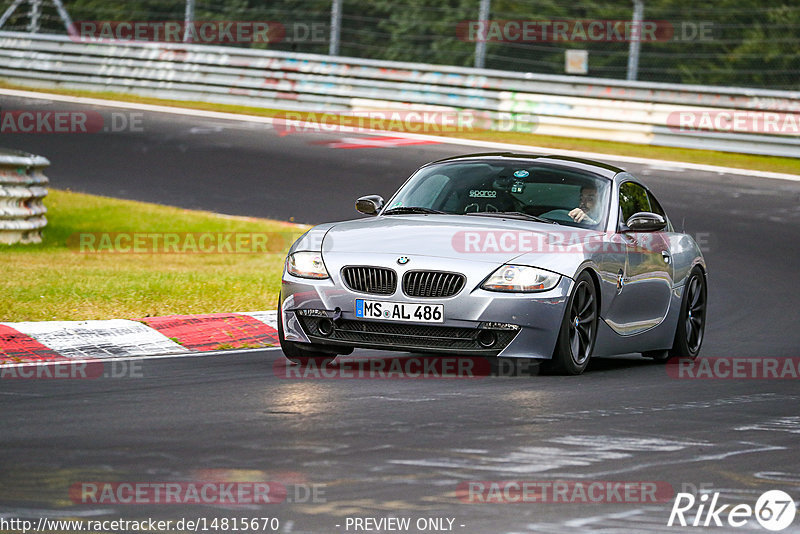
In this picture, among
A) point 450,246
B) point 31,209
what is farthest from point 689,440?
point 31,209

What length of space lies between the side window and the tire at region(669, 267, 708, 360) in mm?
671

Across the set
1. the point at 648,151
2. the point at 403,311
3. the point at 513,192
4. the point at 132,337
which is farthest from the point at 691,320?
the point at 648,151

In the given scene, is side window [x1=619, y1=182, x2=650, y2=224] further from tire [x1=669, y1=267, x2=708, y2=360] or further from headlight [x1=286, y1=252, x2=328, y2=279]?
headlight [x1=286, y1=252, x2=328, y2=279]

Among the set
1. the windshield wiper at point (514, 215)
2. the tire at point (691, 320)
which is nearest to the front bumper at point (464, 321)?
the windshield wiper at point (514, 215)

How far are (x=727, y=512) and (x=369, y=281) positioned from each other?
3.54 m

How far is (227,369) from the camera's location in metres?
8.76

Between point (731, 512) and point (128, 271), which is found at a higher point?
point (731, 512)

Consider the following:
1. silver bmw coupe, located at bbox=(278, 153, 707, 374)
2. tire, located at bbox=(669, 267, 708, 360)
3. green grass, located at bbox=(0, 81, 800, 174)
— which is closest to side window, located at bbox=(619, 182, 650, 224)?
silver bmw coupe, located at bbox=(278, 153, 707, 374)

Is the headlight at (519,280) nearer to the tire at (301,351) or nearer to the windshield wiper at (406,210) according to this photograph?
the tire at (301,351)

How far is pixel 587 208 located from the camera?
967 cm

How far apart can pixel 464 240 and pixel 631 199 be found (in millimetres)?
2130

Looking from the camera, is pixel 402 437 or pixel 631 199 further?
pixel 631 199

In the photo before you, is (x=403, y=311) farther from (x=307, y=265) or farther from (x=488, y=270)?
(x=307, y=265)

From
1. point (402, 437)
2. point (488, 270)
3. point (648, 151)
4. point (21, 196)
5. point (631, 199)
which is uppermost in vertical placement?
point (648, 151)
